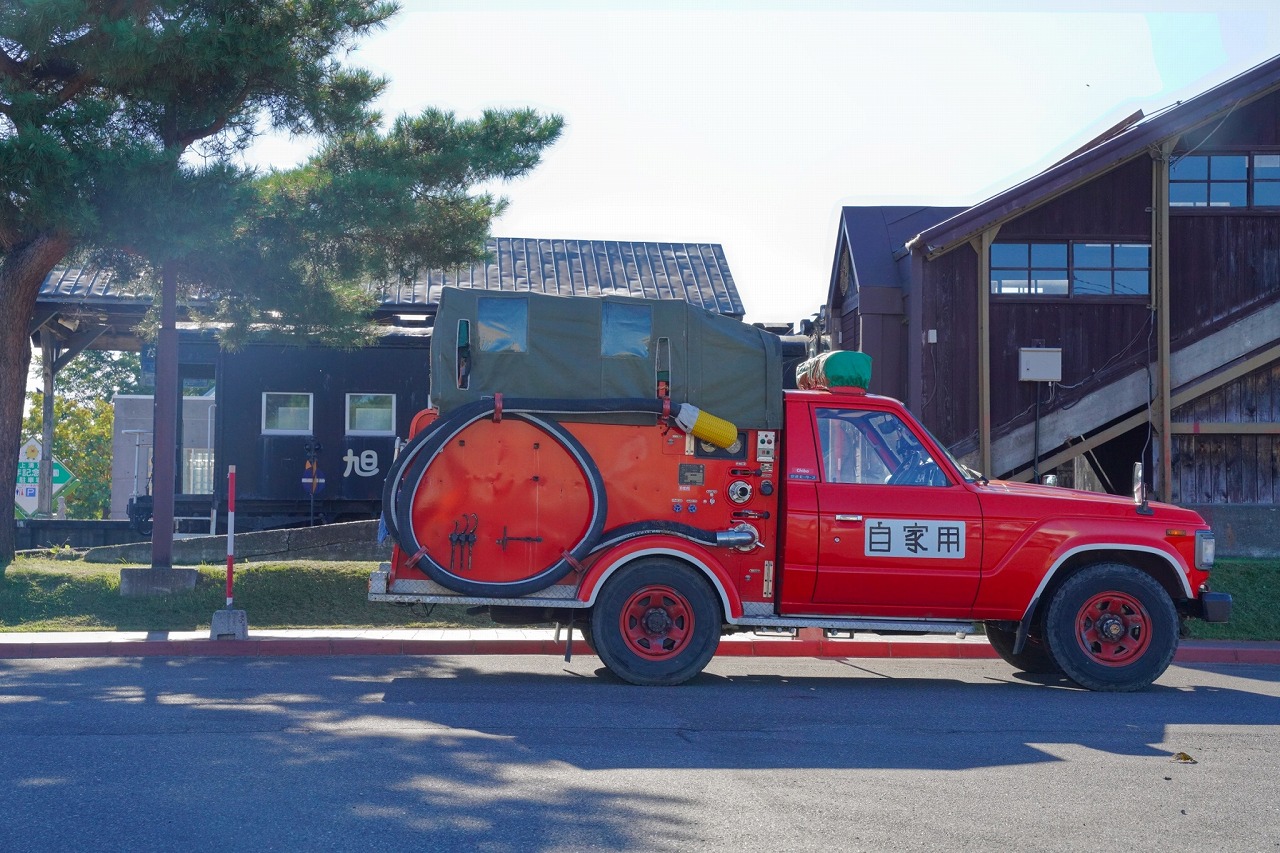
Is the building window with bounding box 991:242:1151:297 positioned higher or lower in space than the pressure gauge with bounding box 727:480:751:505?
higher

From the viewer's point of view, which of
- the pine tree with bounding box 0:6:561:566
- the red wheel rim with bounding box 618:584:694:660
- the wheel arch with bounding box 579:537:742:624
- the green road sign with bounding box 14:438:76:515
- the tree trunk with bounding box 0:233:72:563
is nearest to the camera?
the wheel arch with bounding box 579:537:742:624

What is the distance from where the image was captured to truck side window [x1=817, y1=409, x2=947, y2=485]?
9602 mm

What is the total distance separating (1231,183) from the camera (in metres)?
17.8

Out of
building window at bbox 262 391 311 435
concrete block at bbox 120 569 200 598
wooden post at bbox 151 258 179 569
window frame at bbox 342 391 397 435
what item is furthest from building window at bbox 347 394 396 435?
concrete block at bbox 120 569 200 598

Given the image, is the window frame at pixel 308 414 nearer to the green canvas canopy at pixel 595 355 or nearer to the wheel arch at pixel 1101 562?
the green canvas canopy at pixel 595 355

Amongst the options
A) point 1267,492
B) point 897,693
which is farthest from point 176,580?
point 1267,492

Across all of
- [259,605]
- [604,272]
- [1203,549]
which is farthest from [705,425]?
[604,272]

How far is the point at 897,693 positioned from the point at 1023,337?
9.55 m

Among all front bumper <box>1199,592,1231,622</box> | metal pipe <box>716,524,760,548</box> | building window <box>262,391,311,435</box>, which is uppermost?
building window <box>262,391,311,435</box>

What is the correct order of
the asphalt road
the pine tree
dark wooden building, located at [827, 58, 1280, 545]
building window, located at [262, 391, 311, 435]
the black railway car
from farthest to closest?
building window, located at [262, 391, 311, 435]
the black railway car
dark wooden building, located at [827, 58, 1280, 545]
the pine tree
the asphalt road

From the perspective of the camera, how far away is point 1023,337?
17641 mm

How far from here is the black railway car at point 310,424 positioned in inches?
818

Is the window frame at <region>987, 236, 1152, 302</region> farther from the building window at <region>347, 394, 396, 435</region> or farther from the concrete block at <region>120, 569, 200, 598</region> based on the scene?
the concrete block at <region>120, 569, 200, 598</region>

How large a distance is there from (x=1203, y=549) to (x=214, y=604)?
31.2 ft
